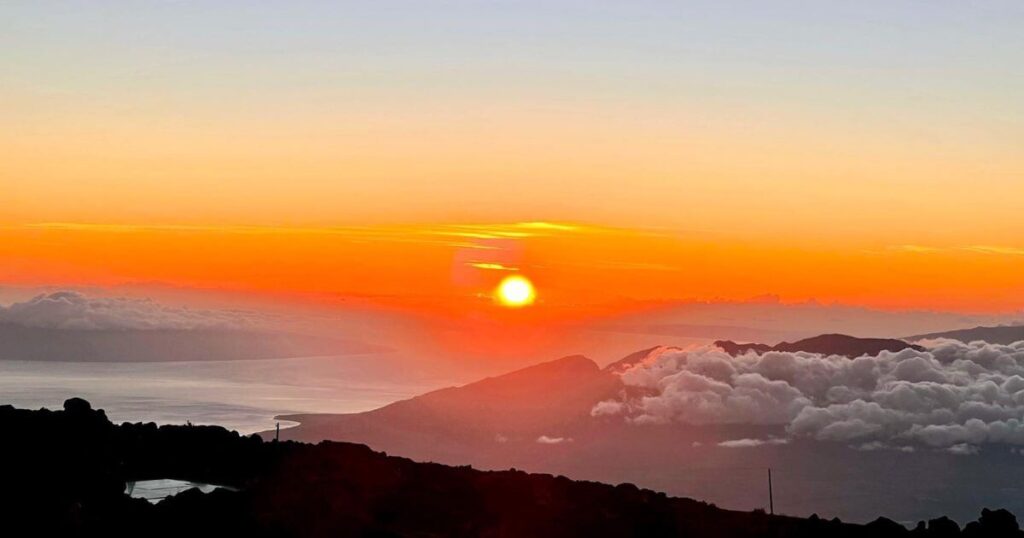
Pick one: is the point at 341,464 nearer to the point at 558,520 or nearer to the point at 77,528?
the point at 558,520

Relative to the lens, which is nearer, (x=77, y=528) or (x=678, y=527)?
(x=77, y=528)

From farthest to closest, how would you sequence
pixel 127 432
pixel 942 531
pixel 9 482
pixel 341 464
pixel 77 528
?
pixel 127 432 → pixel 942 531 → pixel 341 464 → pixel 9 482 → pixel 77 528

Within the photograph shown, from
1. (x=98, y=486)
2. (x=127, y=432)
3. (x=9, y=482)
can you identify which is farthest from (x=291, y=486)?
(x=127, y=432)

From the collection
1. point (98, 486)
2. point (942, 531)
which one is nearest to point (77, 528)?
point (98, 486)

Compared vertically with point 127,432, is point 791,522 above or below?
below

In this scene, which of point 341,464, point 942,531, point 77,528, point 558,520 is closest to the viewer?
point 77,528

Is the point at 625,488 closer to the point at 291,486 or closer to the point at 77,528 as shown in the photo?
the point at 291,486
